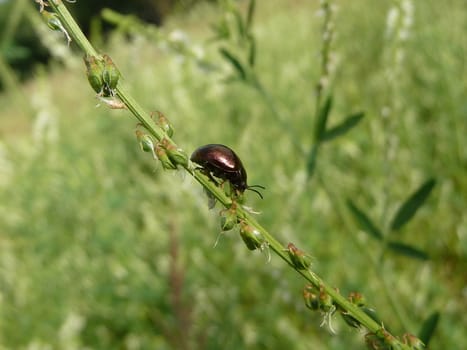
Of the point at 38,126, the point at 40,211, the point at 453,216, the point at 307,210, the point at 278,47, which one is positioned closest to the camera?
the point at 453,216

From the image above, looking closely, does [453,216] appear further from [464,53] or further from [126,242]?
[126,242]

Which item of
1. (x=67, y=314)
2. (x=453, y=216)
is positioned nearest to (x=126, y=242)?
(x=67, y=314)

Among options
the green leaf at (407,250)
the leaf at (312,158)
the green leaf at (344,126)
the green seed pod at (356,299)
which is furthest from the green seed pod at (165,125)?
the green leaf at (407,250)

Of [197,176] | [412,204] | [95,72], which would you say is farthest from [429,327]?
[95,72]

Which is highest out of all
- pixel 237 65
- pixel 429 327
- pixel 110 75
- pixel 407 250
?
pixel 110 75

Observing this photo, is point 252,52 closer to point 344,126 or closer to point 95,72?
point 344,126

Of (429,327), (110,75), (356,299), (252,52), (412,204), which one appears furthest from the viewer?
(252,52)
